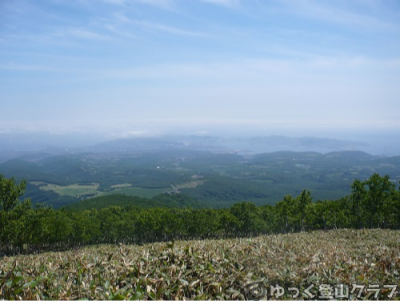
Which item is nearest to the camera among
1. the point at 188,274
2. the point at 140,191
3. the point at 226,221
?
the point at 188,274

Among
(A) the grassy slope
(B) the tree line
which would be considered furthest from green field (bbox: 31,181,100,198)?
(A) the grassy slope

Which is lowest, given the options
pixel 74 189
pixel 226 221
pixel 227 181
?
pixel 74 189

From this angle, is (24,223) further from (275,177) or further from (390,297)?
(275,177)

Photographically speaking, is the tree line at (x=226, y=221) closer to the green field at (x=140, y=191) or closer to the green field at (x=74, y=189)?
the green field at (x=140, y=191)

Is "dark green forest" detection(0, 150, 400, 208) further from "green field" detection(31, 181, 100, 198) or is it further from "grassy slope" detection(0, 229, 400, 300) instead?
"grassy slope" detection(0, 229, 400, 300)

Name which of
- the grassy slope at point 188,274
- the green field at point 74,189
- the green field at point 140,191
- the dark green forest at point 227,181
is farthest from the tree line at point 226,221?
the green field at point 74,189

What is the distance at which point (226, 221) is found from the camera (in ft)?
118

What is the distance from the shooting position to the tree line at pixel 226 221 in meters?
30.4

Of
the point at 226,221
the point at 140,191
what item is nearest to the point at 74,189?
the point at 140,191

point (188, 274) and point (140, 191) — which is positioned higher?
point (188, 274)

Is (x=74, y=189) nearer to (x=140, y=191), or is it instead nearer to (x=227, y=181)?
(x=140, y=191)

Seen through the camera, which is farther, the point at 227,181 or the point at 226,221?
the point at 227,181

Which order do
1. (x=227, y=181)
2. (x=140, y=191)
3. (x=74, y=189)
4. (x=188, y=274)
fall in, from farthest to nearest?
(x=227, y=181) → (x=74, y=189) → (x=140, y=191) → (x=188, y=274)

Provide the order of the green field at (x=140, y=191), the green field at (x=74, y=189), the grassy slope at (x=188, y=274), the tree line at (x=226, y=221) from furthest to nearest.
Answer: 1. the green field at (x=74, y=189)
2. the green field at (x=140, y=191)
3. the tree line at (x=226, y=221)
4. the grassy slope at (x=188, y=274)
